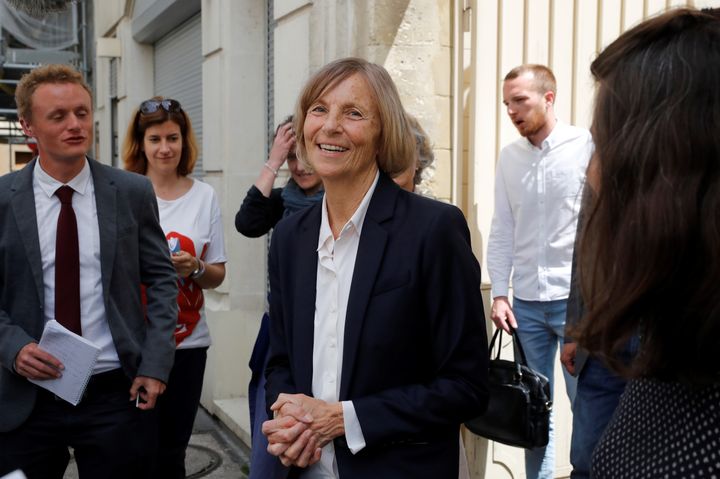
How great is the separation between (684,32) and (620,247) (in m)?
0.36

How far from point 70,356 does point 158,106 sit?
1.73 metres

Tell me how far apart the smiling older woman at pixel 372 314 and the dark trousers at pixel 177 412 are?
1.71 m

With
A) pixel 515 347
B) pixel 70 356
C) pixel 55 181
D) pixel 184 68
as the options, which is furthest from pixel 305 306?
pixel 184 68

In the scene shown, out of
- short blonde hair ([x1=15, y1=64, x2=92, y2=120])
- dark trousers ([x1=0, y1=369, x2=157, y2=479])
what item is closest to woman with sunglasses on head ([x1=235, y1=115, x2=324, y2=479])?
dark trousers ([x1=0, y1=369, x2=157, y2=479])

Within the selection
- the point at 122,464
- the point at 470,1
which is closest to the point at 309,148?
the point at 122,464

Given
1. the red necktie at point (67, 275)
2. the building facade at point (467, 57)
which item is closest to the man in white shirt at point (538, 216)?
the building facade at point (467, 57)

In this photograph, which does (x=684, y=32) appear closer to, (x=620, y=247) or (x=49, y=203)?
(x=620, y=247)

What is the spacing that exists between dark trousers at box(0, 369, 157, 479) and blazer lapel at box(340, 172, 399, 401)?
1251 mm

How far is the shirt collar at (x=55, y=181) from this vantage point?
2957 mm

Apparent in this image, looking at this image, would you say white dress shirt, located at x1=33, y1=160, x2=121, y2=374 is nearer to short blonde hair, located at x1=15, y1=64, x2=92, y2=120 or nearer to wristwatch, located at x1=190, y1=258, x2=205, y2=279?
short blonde hair, located at x1=15, y1=64, x2=92, y2=120

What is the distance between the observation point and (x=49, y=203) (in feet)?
9.66

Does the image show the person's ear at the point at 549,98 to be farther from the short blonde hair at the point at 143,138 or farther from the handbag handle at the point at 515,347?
the short blonde hair at the point at 143,138

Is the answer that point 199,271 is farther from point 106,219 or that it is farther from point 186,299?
point 106,219

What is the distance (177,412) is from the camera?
3809 mm
